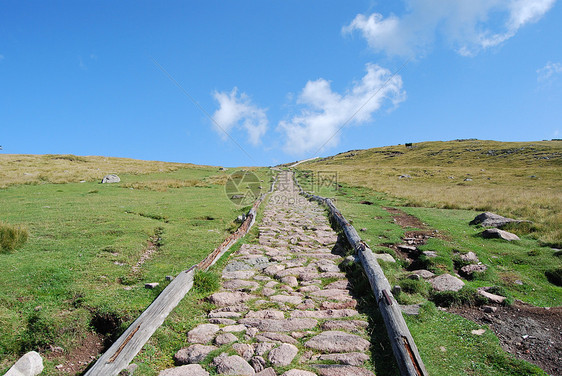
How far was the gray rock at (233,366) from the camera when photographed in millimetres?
3837

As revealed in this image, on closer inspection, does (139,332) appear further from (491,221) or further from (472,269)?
(491,221)

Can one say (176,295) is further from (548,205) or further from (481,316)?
(548,205)

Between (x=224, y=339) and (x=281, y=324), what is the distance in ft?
3.12

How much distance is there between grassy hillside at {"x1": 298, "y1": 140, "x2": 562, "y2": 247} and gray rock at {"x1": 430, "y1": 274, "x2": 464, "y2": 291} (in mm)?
5806

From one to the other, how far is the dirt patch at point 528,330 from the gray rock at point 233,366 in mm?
3824

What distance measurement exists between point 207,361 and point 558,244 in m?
11.3

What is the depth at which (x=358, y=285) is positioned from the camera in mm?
6406

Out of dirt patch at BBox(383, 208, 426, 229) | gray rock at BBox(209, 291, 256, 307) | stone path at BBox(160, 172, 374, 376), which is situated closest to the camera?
stone path at BBox(160, 172, 374, 376)

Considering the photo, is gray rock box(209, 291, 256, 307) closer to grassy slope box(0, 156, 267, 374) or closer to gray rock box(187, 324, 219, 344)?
gray rock box(187, 324, 219, 344)

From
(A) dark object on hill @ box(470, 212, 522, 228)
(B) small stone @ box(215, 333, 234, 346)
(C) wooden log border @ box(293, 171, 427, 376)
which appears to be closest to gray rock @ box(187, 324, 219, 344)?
(B) small stone @ box(215, 333, 234, 346)

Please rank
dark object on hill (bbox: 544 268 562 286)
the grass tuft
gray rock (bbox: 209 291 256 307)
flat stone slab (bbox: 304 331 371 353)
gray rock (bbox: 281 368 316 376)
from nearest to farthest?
gray rock (bbox: 281 368 316 376), flat stone slab (bbox: 304 331 371 353), gray rock (bbox: 209 291 256 307), dark object on hill (bbox: 544 268 562 286), the grass tuft

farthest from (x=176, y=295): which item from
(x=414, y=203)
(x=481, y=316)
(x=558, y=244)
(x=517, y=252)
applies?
(x=414, y=203)

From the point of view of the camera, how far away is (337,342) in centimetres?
451

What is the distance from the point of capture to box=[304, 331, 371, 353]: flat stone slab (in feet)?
14.3
